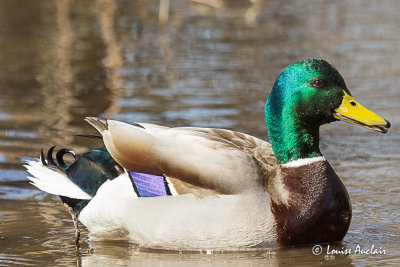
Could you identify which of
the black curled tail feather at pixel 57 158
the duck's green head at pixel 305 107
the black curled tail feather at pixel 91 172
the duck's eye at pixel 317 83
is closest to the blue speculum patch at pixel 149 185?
the black curled tail feather at pixel 91 172

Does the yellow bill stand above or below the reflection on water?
above

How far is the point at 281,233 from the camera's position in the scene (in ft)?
18.1

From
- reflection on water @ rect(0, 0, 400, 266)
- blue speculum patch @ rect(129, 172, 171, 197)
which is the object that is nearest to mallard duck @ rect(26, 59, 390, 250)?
blue speculum patch @ rect(129, 172, 171, 197)

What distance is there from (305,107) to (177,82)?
5.80 metres

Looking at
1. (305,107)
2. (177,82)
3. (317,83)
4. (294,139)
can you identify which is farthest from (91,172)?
(177,82)

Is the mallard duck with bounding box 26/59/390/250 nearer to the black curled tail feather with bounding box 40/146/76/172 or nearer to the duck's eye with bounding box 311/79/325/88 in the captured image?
the duck's eye with bounding box 311/79/325/88

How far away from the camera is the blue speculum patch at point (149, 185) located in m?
5.55

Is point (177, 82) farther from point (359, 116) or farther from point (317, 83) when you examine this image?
point (359, 116)

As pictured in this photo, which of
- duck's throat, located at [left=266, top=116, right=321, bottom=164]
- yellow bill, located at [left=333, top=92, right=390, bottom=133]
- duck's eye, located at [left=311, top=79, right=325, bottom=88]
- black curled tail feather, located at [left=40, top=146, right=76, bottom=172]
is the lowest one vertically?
black curled tail feather, located at [left=40, top=146, right=76, bottom=172]

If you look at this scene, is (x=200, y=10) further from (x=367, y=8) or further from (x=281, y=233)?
(x=281, y=233)

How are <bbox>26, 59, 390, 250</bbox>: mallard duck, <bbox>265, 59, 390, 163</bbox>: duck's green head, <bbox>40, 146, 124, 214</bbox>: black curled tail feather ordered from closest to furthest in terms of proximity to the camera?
<bbox>26, 59, 390, 250</bbox>: mallard duck, <bbox>265, 59, 390, 163</bbox>: duck's green head, <bbox>40, 146, 124, 214</bbox>: black curled tail feather

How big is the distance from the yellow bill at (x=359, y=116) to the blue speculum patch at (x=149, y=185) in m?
1.25

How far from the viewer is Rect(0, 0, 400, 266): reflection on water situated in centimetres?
604

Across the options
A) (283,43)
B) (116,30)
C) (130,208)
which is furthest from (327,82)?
(116,30)
